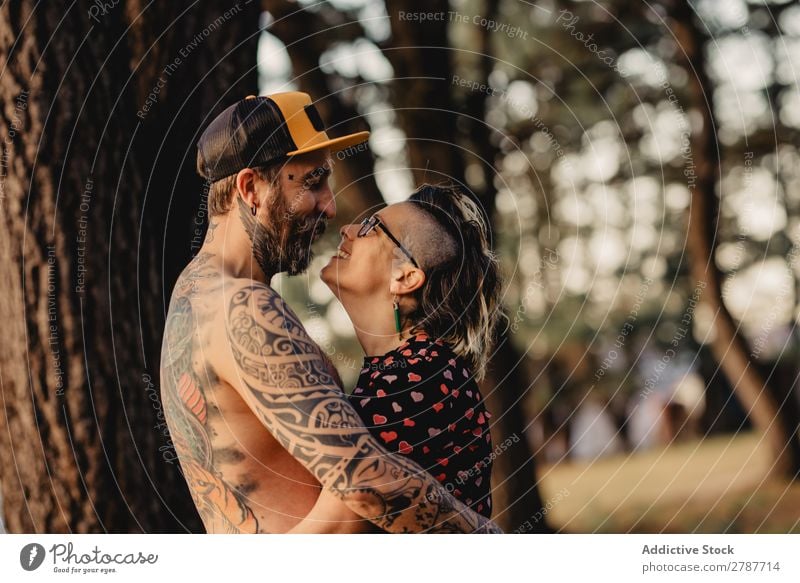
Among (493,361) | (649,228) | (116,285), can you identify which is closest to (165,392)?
(116,285)

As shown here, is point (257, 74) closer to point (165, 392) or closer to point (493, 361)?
point (165, 392)

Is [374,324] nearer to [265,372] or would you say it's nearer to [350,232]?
[350,232]

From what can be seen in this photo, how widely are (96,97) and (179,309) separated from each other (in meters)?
1.61

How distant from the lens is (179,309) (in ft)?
11.6

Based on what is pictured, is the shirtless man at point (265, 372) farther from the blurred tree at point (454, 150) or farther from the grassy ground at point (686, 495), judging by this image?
the grassy ground at point (686, 495)

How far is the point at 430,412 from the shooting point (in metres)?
3.39

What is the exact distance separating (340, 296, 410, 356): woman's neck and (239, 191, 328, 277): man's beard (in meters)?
0.30

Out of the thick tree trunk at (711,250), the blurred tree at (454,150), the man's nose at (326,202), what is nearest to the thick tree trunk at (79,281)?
the man's nose at (326,202)

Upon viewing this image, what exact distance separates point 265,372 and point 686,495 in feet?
42.3

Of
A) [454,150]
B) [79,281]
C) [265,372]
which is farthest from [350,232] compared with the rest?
[454,150]

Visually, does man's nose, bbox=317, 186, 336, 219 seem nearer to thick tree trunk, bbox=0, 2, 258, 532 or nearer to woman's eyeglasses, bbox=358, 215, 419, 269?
woman's eyeglasses, bbox=358, 215, 419, 269

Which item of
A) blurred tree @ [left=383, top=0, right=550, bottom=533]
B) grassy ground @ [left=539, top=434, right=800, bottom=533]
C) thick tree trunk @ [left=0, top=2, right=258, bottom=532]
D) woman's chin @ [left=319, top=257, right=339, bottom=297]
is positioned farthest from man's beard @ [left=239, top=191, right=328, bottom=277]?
grassy ground @ [left=539, top=434, right=800, bottom=533]

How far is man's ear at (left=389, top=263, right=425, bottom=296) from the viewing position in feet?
12.2

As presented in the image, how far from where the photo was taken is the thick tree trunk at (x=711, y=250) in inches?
407
